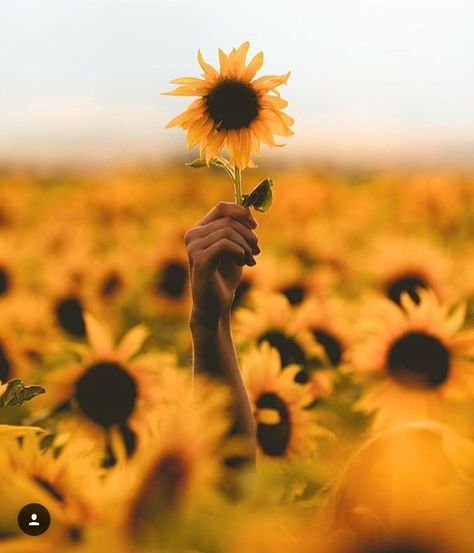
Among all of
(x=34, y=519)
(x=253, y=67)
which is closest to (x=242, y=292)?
(x=253, y=67)

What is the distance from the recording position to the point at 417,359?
67.5 inches

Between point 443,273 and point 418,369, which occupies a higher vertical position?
point 443,273

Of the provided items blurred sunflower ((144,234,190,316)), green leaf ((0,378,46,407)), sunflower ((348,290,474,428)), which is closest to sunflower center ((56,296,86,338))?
blurred sunflower ((144,234,190,316))

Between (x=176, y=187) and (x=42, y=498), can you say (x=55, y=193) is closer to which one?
Result: (x=176, y=187)

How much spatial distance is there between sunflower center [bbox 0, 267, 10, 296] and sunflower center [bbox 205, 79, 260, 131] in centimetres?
203

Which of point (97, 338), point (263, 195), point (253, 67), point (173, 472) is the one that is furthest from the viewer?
point (97, 338)

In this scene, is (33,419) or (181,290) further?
(181,290)

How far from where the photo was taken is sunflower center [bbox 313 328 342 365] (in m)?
1.88

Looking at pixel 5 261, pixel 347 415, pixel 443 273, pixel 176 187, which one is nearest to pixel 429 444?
pixel 347 415

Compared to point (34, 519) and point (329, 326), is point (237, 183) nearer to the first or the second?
point (34, 519)

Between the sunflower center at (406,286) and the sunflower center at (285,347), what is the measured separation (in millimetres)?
706

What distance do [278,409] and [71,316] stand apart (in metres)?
1.26

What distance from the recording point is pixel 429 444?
0.91 ft

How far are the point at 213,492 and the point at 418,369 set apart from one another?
58.3 inches
